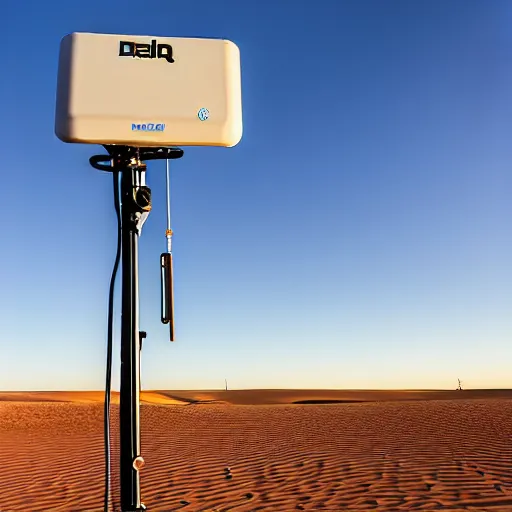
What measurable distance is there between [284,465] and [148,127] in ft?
27.1

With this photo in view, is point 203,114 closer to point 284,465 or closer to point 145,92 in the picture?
point 145,92

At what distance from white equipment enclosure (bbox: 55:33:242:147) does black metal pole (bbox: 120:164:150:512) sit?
269 mm

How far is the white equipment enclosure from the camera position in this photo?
9.12 ft

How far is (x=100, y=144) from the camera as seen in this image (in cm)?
286

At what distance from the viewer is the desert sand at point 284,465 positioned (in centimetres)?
773

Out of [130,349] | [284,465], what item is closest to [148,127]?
[130,349]

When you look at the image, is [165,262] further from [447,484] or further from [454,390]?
[454,390]

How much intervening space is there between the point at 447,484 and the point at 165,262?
6.91 m

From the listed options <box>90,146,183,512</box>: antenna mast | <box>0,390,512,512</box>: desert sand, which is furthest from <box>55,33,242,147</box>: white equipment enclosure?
<box>0,390,512,512</box>: desert sand

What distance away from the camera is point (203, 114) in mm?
2848

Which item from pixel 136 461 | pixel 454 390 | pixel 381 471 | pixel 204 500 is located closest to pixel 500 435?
pixel 381 471

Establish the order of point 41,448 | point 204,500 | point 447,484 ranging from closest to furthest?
1. point 204,500
2. point 447,484
3. point 41,448

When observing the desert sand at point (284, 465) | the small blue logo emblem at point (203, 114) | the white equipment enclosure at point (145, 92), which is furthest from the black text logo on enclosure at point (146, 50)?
the desert sand at point (284, 465)

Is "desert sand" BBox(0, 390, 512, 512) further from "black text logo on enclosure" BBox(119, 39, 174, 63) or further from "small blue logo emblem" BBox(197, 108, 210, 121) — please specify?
"black text logo on enclosure" BBox(119, 39, 174, 63)
